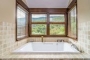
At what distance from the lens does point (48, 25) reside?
4059 mm

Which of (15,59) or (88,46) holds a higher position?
(88,46)

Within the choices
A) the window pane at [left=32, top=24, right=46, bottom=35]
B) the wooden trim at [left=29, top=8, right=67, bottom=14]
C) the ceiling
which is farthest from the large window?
the ceiling

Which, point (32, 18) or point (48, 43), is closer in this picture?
point (48, 43)

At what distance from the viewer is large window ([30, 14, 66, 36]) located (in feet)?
13.4

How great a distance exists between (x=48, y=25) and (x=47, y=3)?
868mm

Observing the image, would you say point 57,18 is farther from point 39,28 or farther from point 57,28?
point 39,28

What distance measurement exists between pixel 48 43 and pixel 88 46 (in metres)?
1.93

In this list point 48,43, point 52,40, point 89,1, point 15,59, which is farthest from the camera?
point 52,40

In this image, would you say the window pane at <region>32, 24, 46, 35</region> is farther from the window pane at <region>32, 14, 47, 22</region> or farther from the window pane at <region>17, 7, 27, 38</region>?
the window pane at <region>17, 7, 27, 38</region>

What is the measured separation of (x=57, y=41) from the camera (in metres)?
3.93

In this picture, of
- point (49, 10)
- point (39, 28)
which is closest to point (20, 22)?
point (39, 28)

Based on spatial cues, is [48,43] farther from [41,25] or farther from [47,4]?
[47,4]

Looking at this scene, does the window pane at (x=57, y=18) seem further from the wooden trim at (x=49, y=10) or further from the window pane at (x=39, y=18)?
the window pane at (x=39, y=18)

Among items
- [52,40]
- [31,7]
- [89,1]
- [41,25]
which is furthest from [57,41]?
[89,1]
